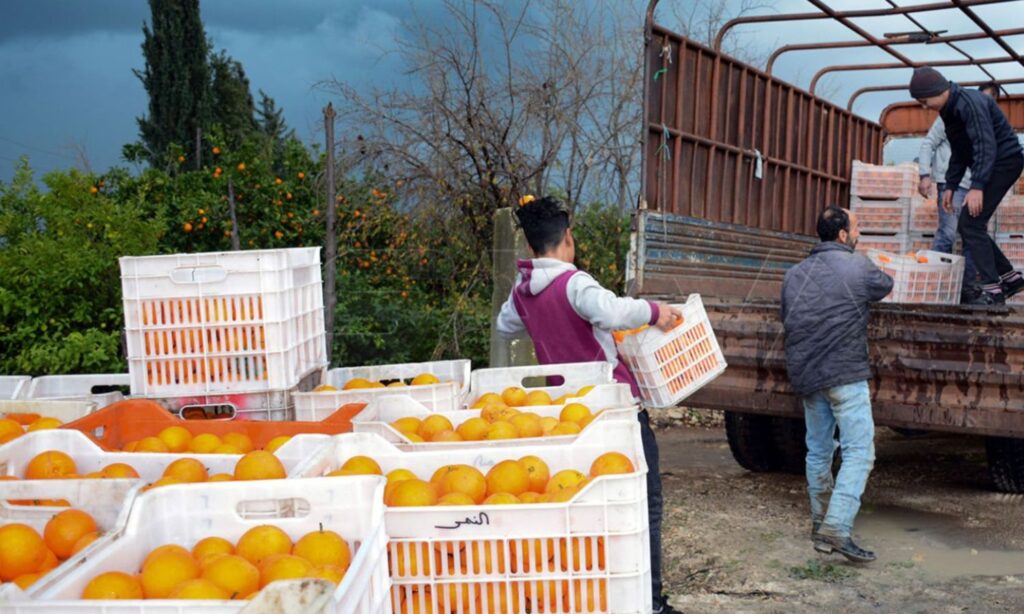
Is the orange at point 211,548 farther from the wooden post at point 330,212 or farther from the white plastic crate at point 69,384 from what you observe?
the wooden post at point 330,212

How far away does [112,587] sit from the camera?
191 cm

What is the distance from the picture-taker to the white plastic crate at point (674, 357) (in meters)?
4.29

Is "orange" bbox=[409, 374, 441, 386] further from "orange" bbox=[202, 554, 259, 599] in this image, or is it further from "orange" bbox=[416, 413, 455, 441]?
"orange" bbox=[202, 554, 259, 599]

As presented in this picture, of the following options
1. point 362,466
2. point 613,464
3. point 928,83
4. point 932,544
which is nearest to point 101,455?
point 362,466

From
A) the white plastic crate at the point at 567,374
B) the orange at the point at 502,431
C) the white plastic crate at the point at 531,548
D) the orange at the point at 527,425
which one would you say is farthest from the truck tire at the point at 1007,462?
the white plastic crate at the point at 531,548

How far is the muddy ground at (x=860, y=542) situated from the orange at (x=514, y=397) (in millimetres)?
1550

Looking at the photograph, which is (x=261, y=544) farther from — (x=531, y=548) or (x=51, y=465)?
(x=51, y=465)

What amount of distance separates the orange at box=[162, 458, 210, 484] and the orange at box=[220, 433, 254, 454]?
0.52 m

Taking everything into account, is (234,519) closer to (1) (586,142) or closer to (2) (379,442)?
(2) (379,442)

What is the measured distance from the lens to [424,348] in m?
9.73

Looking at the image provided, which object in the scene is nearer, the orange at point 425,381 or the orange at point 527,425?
the orange at point 527,425

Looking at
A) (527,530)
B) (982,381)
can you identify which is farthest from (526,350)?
(527,530)

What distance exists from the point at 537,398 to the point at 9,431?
6.01ft

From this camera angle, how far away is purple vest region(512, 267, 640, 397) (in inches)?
169
